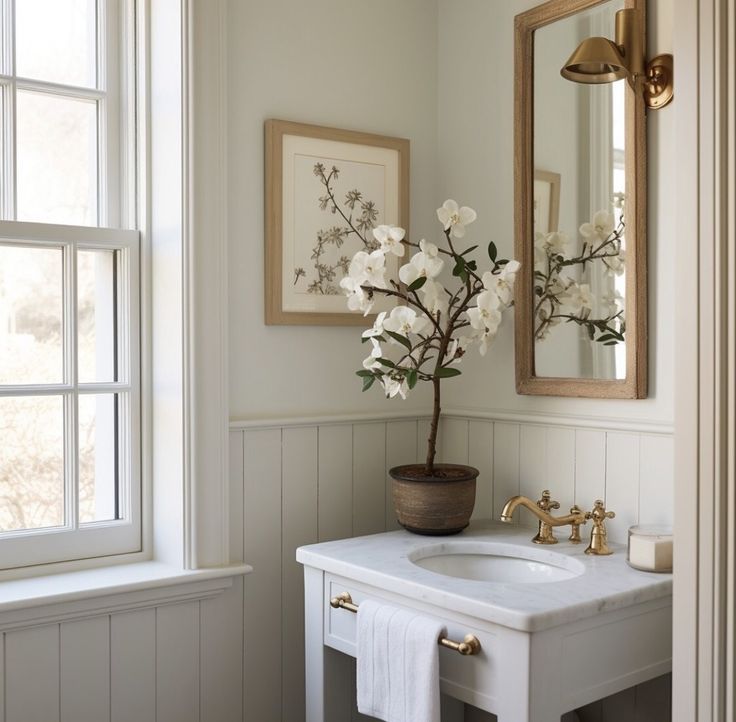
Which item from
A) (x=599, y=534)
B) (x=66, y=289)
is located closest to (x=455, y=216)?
(x=599, y=534)

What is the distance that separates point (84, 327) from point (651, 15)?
1.47 meters

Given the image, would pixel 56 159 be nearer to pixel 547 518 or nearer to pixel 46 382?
pixel 46 382

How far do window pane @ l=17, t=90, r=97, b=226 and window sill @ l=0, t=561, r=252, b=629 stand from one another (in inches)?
32.2

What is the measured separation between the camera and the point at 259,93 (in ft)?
7.34

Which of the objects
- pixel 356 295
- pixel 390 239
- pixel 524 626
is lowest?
pixel 524 626

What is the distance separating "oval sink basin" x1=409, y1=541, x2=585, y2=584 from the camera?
6.53 feet

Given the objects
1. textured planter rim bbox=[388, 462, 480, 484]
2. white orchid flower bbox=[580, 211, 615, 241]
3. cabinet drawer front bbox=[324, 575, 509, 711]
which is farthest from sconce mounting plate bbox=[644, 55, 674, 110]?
cabinet drawer front bbox=[324, 575, 509, 711]

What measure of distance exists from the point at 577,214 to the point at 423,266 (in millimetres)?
389

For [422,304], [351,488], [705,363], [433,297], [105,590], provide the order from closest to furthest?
[705,363]
[105,590]
[433,297]
[422,304]
[351,488]

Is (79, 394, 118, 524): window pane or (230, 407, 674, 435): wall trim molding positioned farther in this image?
(79, 394, 118, 524): window pane

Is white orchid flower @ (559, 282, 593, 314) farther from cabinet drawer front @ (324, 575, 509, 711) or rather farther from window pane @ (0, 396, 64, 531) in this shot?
window pane @ (0, 396, 64, 531)

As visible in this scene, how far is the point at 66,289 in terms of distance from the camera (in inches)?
83.7

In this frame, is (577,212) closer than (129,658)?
No

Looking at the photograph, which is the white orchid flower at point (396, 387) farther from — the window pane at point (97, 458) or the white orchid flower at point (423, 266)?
the window pane at point (97, 458)
